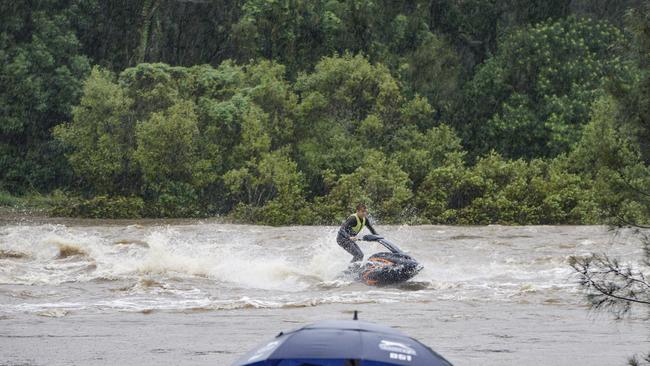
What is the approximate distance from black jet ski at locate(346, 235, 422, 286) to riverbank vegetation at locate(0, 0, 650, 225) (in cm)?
1614

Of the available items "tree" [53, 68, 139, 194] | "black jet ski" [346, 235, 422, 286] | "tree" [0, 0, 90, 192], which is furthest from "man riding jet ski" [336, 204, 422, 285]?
"tree" [0, 0, 90, 192]

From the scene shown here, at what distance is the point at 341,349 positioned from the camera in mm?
7898

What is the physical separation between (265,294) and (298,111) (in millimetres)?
20432

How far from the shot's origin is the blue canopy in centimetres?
783

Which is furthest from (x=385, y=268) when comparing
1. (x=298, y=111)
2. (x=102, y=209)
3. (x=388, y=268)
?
(x=298, y=111)

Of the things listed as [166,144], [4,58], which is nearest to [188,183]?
[166,144]

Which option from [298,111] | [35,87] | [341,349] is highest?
[35,87]

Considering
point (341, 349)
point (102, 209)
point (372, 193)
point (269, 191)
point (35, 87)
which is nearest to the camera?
point (341, 349)

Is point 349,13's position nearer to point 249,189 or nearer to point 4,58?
point 249,189

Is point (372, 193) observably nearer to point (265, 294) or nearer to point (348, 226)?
point (348, 226)

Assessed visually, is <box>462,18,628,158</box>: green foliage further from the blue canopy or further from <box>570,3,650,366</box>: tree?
the blue canopy

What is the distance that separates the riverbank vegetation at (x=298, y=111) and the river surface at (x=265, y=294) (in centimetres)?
405

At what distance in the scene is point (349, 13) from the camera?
44469mm

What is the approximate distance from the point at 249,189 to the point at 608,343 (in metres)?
25.4
